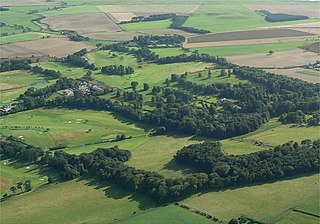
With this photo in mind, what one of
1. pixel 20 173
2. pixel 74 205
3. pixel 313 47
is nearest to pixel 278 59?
pixel 313 47

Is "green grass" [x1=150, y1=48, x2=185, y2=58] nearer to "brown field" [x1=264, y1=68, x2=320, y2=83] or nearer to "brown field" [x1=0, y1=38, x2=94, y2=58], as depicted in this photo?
"brown field" [x1=0, y1=38, x2=94, y2=58]

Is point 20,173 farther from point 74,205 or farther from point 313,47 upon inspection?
point 313,47

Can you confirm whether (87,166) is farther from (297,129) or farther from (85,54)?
(85,54)

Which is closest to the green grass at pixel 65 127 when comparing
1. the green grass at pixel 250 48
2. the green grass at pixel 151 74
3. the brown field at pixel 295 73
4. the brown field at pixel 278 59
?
the green grass at pixel 151 74

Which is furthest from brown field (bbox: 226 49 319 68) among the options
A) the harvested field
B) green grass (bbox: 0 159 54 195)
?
green grass (bbox: 0 159 54 195)

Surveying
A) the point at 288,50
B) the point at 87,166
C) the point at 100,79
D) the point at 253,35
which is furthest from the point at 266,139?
the point at 253,35
